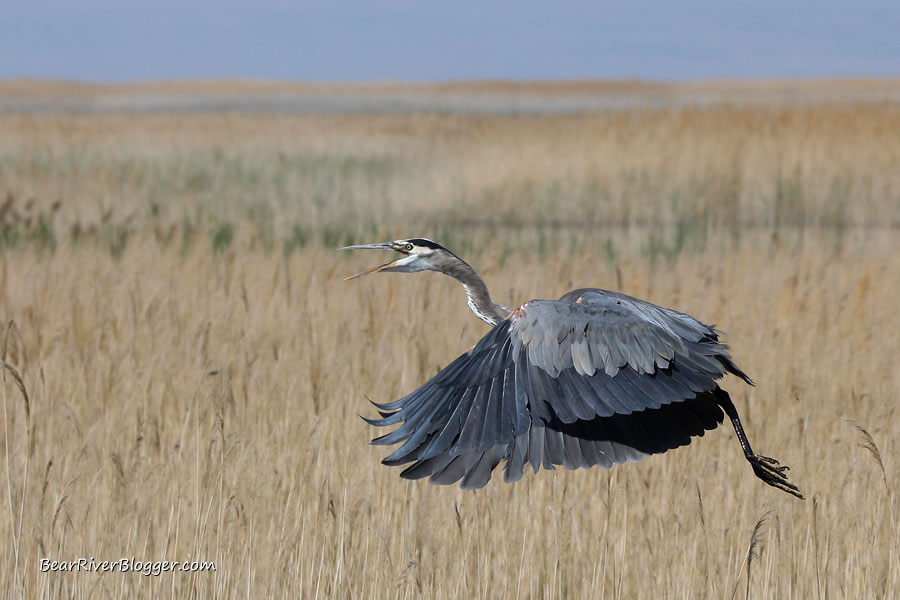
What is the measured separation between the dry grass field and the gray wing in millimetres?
255

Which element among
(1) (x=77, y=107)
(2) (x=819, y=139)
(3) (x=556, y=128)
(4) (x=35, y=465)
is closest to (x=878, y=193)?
(2) (x=819, y=139)

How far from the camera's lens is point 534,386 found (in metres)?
2.91

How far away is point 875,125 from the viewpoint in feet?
48.7

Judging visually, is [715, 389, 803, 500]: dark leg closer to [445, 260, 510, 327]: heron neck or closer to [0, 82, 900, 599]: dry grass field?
[0, 82, 900, 599]: dry grass field

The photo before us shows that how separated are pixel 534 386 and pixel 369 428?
56.6 inches

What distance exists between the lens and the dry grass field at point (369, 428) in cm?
331

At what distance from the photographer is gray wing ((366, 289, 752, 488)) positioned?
288 cm

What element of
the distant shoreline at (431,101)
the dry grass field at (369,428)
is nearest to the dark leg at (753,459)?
the dry grass field at (369,428)

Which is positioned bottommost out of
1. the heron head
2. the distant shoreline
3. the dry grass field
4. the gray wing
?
the dry grass field

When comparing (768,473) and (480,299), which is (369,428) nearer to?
(480,299)

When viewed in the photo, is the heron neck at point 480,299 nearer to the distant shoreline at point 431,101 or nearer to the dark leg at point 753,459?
the dark leg at point 753,459

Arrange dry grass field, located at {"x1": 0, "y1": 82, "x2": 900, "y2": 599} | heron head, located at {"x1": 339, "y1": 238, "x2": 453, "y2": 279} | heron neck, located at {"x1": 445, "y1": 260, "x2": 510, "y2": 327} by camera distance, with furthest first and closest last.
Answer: heron head, located at {"x1": 339, "y1": 238, "x2": 453, "y2": 279} → heron neck, located at {"x1": 445, "y1": 260, "x2": 510, "y2": 327} → dry grass field, located at {"x1": 0, "y1": 82, "x2": 900, "y2": 599}

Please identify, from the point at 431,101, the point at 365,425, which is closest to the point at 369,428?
the point at 365,425

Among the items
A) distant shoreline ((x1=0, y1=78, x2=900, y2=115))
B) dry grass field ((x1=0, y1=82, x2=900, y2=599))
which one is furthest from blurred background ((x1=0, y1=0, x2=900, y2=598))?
distant shoreline ((x1=0, y1=78, x2=900, y2=115))
